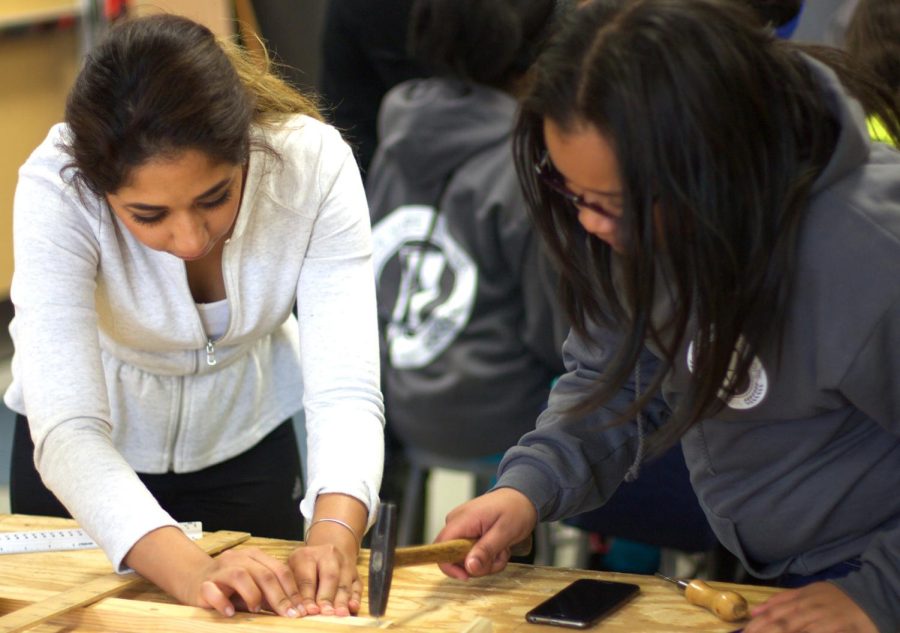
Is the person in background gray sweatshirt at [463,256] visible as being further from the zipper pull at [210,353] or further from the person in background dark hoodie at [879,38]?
the zipper pull at [210,353]

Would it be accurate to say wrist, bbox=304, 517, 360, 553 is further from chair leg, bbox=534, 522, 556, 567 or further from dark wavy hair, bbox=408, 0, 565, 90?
chair leg, bbox=534, 522, 556, 567

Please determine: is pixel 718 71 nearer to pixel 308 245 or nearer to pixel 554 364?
pixel 308 245

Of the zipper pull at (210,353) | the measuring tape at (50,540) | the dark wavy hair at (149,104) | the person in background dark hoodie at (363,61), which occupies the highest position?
the person in background dark hoodie at (363,61)

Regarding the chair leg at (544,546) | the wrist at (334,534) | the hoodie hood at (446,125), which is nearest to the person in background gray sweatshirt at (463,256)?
the hoodie hood at (446,125)

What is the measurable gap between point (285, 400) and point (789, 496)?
86cm

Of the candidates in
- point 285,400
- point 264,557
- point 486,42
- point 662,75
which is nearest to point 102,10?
point 486,42

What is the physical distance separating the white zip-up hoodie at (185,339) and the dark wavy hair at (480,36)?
756mm

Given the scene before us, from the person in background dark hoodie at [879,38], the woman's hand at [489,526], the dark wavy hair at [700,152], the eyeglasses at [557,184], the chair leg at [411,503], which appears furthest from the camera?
the chair leg at [411,503]

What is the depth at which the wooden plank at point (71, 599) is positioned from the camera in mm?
1374

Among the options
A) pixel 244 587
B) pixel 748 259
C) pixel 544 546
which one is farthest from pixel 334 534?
pixel 544 546

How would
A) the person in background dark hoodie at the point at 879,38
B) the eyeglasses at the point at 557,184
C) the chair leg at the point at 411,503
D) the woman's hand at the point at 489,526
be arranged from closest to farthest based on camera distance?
the eyeglasses at the point at 557,184 → the woman's hand at the point at 489,526 → the person in background dark hoodie at the point at 879,38 → the chair leg at the point at 411,503

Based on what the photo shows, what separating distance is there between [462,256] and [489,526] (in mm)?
1120

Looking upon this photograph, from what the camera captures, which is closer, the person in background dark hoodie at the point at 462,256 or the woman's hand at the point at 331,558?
the woman's hand at the point at 331,558

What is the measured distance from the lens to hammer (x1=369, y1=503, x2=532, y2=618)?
1.29 metres
